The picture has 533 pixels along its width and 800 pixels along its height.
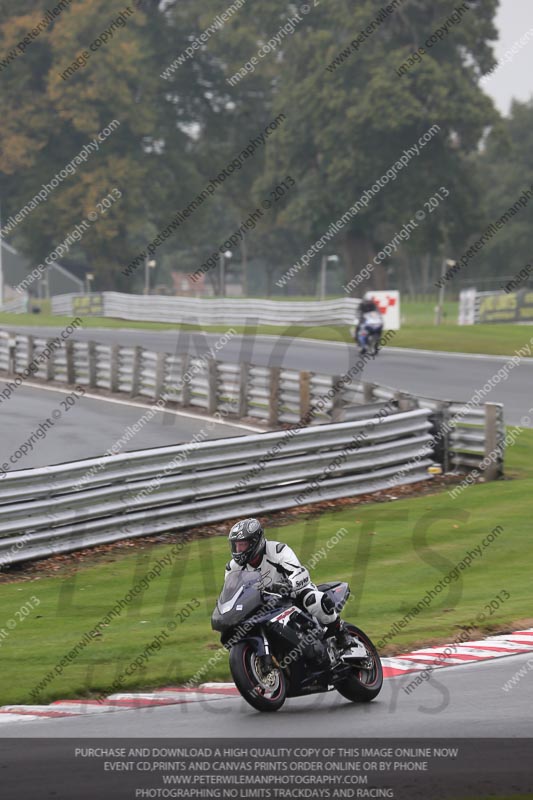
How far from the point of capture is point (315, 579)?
12.1m

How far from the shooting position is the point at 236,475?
15141 millimetres

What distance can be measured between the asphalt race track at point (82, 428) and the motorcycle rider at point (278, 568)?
10214 millimetres

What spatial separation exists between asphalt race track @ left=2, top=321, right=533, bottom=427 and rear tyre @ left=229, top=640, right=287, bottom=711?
53.1 ft

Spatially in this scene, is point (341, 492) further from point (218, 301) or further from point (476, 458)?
point (218, 301)

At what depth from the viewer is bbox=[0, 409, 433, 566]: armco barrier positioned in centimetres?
1313

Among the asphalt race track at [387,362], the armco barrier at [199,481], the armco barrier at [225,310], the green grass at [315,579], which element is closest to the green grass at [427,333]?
the armco barrier at [225,310]

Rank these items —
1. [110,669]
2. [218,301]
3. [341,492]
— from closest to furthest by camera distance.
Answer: [110,669] < [341,492] < [218,301]

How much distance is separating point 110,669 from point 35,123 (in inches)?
2607

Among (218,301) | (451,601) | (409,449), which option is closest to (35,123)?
(218,301)

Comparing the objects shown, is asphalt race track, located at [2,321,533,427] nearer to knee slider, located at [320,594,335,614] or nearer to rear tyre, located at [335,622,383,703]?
rear tyre, located at [335,622,383,703]

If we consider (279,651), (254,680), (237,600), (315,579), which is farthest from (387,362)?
(254,680)

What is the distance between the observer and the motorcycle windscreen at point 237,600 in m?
7.70

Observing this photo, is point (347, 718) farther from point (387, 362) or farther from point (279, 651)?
point (387, 362)

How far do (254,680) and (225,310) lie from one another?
44.2 metres
